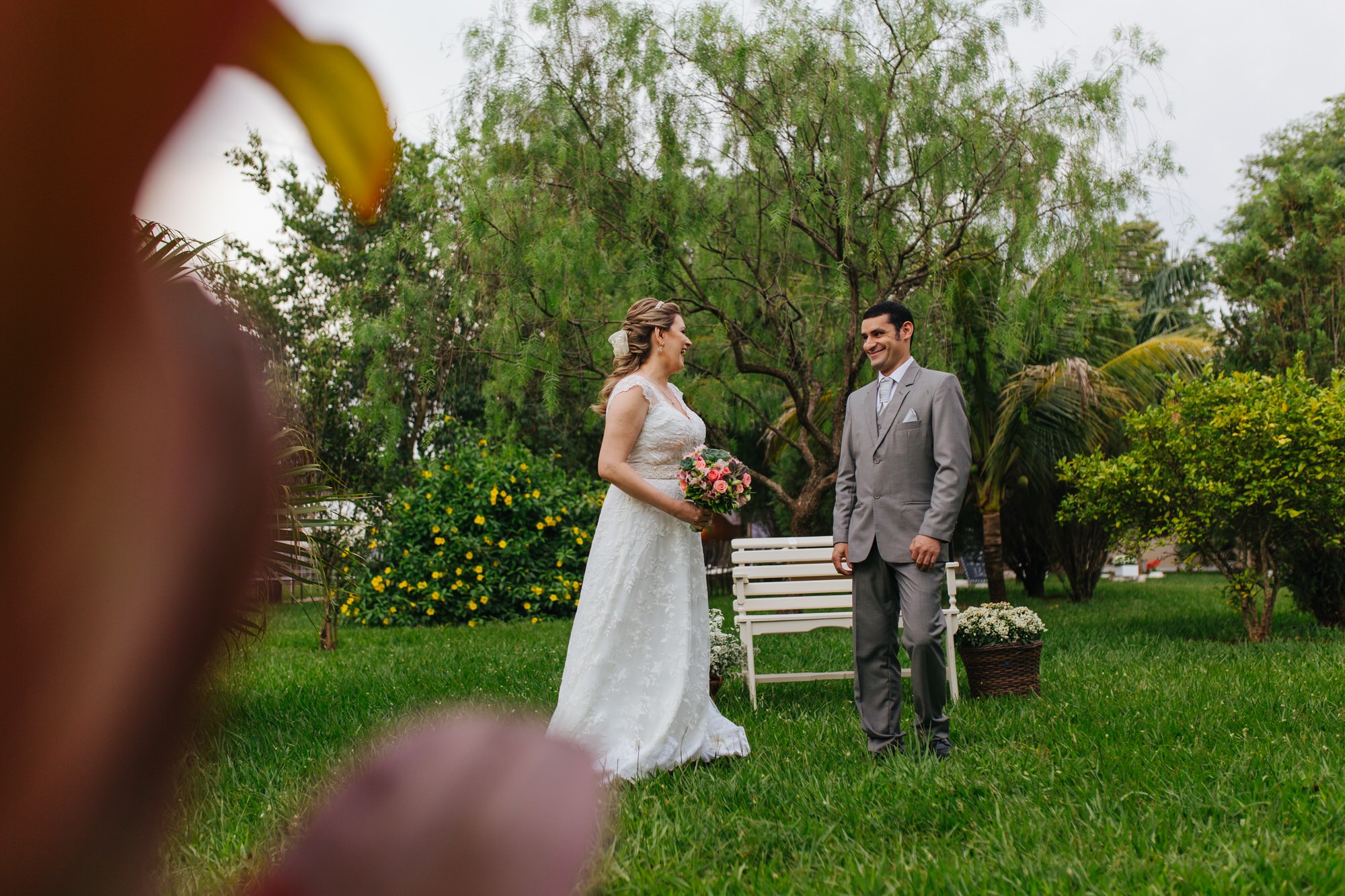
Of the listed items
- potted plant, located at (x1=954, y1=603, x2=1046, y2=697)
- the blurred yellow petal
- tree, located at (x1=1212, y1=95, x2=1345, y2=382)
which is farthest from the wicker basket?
tree, located at (x1=1212, y1=95, x2=1345, y2=382)

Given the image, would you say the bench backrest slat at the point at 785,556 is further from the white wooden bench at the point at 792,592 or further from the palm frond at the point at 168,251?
the palm frond at the point at 168,251

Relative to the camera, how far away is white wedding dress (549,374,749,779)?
396cm

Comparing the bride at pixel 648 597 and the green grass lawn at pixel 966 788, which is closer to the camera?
the green grass lawn at pixel 966 788

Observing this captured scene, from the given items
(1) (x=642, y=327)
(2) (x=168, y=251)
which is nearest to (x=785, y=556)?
(1) (x=642, y=327)

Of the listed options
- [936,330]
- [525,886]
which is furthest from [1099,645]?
[525,886]

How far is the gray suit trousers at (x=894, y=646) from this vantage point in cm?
402

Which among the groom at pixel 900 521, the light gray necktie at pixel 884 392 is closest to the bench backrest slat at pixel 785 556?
the groom at pixel 900 521

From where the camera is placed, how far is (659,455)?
427 centimetres

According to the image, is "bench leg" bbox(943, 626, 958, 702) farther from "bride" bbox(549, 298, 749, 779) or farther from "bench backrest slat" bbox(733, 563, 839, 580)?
"bride" bbox(549, 298, 749, 779)

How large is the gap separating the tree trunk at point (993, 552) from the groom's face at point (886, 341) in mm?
7687

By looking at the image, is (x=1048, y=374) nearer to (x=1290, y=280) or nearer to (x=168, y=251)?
(x=1290, y=280)

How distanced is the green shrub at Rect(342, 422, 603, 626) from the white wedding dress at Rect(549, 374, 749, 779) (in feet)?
23.0

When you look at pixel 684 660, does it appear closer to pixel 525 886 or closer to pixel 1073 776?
pixel 1073 776

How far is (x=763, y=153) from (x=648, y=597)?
5535 millimetres
